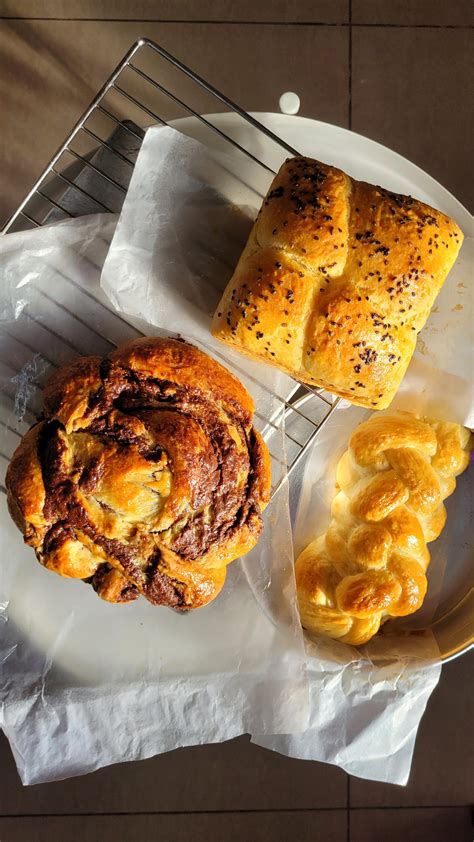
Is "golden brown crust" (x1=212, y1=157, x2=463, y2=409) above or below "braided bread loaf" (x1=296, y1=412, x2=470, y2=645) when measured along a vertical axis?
above

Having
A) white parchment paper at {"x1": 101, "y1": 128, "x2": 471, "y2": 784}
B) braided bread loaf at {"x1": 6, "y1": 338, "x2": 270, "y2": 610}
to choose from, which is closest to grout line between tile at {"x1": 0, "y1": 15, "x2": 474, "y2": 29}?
white parchment paper at {"x1": 101, "y1": 128, "x2": 471, "y2": 784}

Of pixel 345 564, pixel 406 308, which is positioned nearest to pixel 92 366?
pixel 406 308

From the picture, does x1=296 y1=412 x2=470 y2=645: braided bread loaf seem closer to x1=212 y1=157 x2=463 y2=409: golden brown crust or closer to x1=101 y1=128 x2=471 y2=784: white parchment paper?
x1=101 y1=128 x2=471 y2=784: white parchment paper

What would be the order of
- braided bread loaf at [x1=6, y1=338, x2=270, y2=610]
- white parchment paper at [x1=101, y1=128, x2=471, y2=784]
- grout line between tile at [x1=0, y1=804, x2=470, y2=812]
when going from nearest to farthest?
braided bread loaf at [x1=6, y1=338, x2=270, y2=610] → white parchment paper at [x1=101, y1=128, x2=471, y2=784] → grout line between tile at [x1=0, y1=804, x2=470, y2=812]

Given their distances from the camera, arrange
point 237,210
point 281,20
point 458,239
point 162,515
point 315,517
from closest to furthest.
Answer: point 162,515
point 458,239
point 237,210
point 315,517
point 281,20

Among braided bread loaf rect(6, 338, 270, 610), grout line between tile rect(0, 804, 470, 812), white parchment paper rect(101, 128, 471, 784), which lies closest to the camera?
braided bread loaf rect(6, 338, 270, 610)

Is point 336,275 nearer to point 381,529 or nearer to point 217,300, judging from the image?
point 217,300

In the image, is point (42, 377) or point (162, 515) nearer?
point (162, 515)

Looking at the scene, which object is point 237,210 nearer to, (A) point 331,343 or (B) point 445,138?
(A) point 331,343

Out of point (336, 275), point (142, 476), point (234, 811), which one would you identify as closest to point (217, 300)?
point (336, 275)
